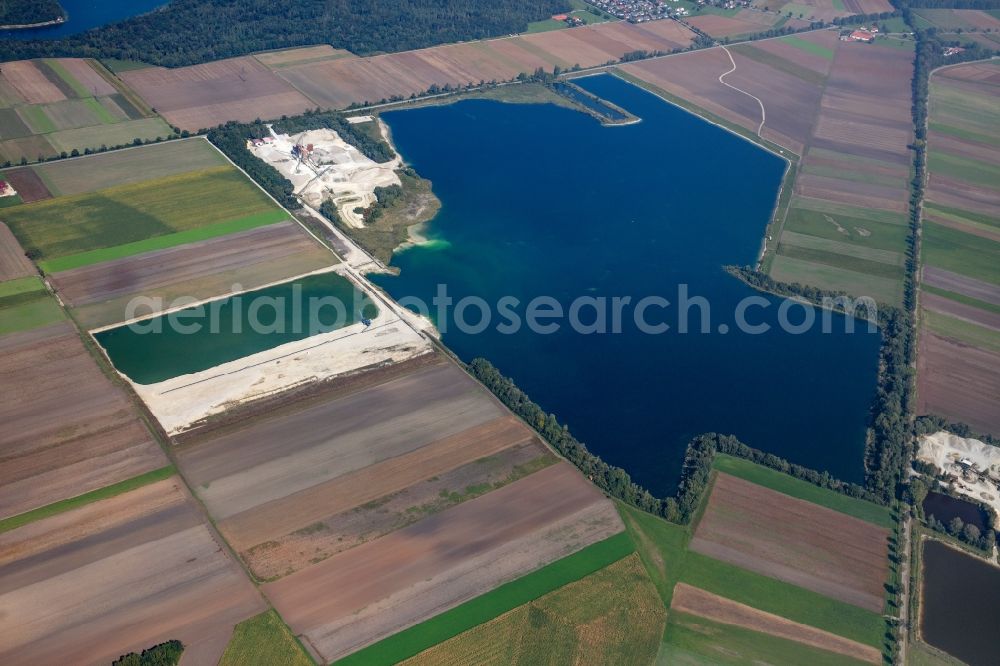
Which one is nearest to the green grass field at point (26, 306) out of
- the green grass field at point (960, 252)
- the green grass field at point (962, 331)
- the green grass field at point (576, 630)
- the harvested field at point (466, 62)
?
the green grass field at point (576, 630)

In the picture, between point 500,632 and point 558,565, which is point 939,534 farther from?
point 500,632

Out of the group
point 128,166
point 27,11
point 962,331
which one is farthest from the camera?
point 27,11

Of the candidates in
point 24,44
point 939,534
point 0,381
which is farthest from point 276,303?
point 24,44

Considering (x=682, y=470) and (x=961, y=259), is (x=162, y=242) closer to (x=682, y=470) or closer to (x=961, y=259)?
(x=682, y=470)

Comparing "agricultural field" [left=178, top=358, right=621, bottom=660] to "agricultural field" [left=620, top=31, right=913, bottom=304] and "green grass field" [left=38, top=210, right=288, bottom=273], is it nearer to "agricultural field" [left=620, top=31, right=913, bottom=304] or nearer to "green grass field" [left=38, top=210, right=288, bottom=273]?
"green grass field" [left=38, top=210, right=288, bottom=273]

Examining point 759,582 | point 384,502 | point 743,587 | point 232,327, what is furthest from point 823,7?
point 384,502

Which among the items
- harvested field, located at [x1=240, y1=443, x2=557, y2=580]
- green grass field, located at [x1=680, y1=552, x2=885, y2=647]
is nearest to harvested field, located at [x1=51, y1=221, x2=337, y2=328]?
harvested field, located at [x1=240, y1=443, x2=557, y2=580]
